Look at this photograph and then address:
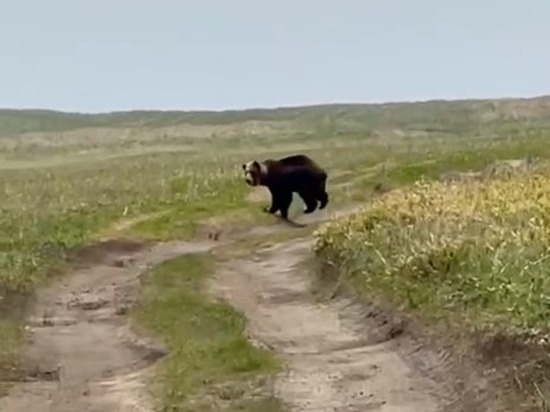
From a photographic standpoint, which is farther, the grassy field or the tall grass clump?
the grassy field

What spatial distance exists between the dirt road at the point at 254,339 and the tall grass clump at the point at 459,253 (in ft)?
2.18

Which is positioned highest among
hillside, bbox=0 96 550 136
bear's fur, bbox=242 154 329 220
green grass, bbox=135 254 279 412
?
bear's fur, bbox=242 154 329 220

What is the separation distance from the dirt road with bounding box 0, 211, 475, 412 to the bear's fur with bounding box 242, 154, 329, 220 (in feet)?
26.0

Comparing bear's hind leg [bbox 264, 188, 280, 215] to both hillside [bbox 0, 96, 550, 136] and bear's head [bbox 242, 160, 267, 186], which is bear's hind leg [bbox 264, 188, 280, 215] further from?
hillside [bbox 0, 96, 550, 136]

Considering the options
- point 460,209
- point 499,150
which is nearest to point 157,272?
point 460,209

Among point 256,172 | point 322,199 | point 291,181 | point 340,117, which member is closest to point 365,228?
point 291,181

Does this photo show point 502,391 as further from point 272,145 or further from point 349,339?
point 272,145

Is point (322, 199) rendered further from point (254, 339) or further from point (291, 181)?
point (254, 339)

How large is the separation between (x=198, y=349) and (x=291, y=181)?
1675 centimetres

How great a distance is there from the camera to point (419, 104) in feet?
578

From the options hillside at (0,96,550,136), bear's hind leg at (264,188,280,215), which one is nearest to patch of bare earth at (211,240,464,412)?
bear's hind leg at (264,188,280,215)

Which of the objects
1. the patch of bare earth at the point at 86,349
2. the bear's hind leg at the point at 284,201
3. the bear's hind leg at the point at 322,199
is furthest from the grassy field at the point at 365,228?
the bear's hind leg at the point at 322,199

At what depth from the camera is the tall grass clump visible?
12.6 metres

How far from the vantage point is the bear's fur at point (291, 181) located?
101ft
